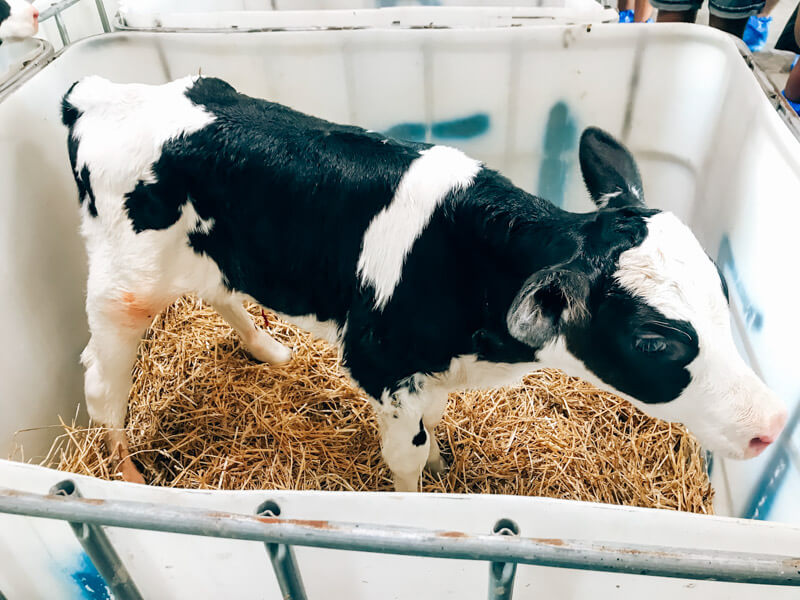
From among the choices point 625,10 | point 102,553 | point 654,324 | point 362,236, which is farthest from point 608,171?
point 625,10

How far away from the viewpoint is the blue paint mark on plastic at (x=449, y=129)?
83.0 inches

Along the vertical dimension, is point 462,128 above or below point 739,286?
above

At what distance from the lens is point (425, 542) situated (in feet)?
2.14

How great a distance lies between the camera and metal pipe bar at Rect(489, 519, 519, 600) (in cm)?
69

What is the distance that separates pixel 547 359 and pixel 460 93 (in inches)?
49.1

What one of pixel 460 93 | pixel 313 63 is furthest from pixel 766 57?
pixel 313 63

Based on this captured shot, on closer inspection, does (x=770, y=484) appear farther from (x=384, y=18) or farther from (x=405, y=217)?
(x=384, y=18)

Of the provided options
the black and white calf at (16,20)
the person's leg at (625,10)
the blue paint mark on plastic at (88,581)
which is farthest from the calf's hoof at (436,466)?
the person's leg at (625,10)

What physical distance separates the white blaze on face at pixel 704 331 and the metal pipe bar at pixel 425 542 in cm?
43

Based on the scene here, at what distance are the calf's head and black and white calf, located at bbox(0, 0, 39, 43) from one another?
186 centimetres

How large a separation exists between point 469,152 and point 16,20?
1575 millimetres

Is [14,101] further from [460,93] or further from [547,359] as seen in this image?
[547,359]

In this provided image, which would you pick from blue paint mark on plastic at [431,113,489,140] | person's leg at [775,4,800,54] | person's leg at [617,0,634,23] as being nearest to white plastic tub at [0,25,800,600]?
blue paint mark on plastic at [431,113,489,140]

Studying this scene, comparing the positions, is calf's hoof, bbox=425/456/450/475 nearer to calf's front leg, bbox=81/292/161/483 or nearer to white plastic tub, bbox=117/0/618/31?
calf's front leg, bbox=81/292/161/483
